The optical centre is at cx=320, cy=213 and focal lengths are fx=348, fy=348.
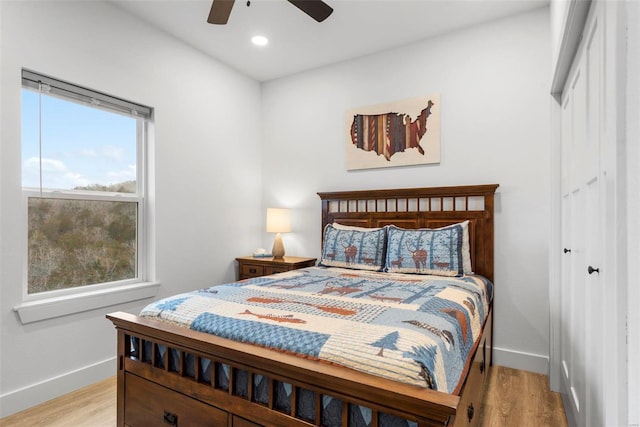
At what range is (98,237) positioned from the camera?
2660 millimetres

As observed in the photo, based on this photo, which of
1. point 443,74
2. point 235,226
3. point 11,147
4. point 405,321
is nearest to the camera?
point 405,321

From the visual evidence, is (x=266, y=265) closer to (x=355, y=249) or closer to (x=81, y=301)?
(x=355, y=249)

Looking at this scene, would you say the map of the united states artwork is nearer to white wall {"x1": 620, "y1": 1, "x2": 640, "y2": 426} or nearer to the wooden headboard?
the wooden headboard

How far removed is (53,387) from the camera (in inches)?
89.2

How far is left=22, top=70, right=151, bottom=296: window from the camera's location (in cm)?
229

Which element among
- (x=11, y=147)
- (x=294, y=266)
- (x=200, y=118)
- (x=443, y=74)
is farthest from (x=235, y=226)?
(x=443, y=74)

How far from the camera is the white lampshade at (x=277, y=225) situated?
3646 mm

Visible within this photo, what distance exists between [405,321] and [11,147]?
2446 millimetres

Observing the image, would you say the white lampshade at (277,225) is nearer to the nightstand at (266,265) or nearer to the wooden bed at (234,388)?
the nightstand at (266,265)

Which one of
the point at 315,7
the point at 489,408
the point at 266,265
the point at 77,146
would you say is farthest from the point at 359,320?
the point at 77,146

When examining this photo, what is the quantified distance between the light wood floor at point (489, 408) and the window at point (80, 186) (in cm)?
71

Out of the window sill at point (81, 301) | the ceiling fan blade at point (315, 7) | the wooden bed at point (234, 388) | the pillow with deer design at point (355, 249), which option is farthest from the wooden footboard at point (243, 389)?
the ceiling fan blade at point (315, 7)

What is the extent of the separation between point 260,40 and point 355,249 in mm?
2064

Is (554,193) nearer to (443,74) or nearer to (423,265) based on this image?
(423,265)
